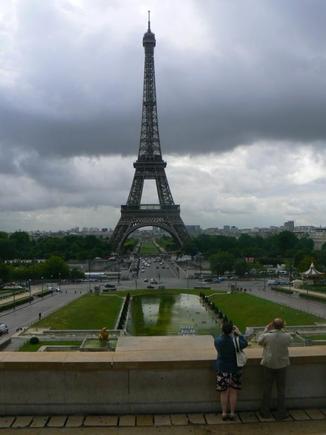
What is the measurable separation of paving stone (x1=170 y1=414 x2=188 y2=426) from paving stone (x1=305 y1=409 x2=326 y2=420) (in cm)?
180

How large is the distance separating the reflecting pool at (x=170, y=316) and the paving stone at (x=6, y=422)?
30154 millimetres

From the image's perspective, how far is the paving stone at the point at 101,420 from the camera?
23.0 feet

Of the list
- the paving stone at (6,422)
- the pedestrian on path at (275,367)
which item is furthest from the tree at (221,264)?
the paving stone at (6,422)

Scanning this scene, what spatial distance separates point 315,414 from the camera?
291 inches

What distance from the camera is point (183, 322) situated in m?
44.4

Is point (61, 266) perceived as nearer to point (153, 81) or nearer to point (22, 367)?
point (153, 81)

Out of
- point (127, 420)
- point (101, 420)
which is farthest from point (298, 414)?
point (101, 420)

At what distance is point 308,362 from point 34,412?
4.04 meters

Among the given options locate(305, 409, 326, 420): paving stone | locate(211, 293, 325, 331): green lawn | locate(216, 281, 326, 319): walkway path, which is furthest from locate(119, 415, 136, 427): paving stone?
locate(216, 281, 326, 319): walkway path

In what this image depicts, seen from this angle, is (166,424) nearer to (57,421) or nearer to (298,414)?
(57,421)

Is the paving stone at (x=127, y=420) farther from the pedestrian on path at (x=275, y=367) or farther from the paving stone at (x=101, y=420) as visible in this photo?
the pedestrian on path at (x=275, y=367)

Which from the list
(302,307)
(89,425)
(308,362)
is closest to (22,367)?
(89,425)

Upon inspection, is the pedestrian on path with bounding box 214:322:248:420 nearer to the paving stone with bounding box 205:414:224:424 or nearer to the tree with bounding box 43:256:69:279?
the paving stone with bounding box 205:414:224:424

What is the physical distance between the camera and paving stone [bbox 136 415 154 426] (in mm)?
7039
